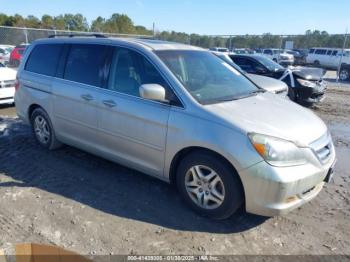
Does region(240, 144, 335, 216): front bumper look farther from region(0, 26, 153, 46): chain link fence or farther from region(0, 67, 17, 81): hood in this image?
region(0, 26, 153, 46): chain link fence

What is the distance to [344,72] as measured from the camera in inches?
790

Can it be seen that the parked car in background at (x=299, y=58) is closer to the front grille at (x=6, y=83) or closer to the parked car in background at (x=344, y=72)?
the parked car in background at (x=344, y=72)

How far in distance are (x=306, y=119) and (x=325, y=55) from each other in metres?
28.5

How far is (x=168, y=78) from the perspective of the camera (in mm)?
3623

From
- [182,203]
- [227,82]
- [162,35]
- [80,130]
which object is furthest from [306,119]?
[162,35]

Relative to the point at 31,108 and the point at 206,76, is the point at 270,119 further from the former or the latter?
the point at 31,108

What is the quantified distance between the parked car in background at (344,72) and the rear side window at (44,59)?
63.2ft

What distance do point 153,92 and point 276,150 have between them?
135 centimetres

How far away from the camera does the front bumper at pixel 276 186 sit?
2990 millimetres

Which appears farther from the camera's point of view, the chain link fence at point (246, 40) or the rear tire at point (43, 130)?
the chain link fence at point (246, 40)

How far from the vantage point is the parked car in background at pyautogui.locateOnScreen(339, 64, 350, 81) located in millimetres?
19891

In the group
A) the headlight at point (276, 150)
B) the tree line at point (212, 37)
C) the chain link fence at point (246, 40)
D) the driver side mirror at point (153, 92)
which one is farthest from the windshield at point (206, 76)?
the chain link fence at point (246, 40)

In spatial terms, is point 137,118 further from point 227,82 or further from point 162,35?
point 162,35

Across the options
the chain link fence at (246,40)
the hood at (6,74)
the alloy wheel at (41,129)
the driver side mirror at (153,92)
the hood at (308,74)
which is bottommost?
the alloy wheel at (41,129)
